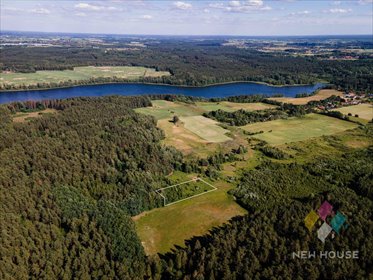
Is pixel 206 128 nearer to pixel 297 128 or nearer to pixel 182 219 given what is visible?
pixel 297 128

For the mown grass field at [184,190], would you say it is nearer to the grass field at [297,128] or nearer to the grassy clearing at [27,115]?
the grass field at [297,128]

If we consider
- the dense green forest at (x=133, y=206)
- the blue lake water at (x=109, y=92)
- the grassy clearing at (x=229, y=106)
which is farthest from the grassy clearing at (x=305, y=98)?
the dense green forest at (x=133, y=206)

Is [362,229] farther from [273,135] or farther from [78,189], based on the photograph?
[273,135]

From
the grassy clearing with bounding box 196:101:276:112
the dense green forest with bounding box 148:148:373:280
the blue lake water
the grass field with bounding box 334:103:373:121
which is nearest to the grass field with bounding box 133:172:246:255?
the dense green forest with bounding box 148:148:373:280

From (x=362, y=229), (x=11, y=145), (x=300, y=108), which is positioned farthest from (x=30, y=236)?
(x=300, y=108)

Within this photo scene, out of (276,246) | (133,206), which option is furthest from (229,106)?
(276,246)
